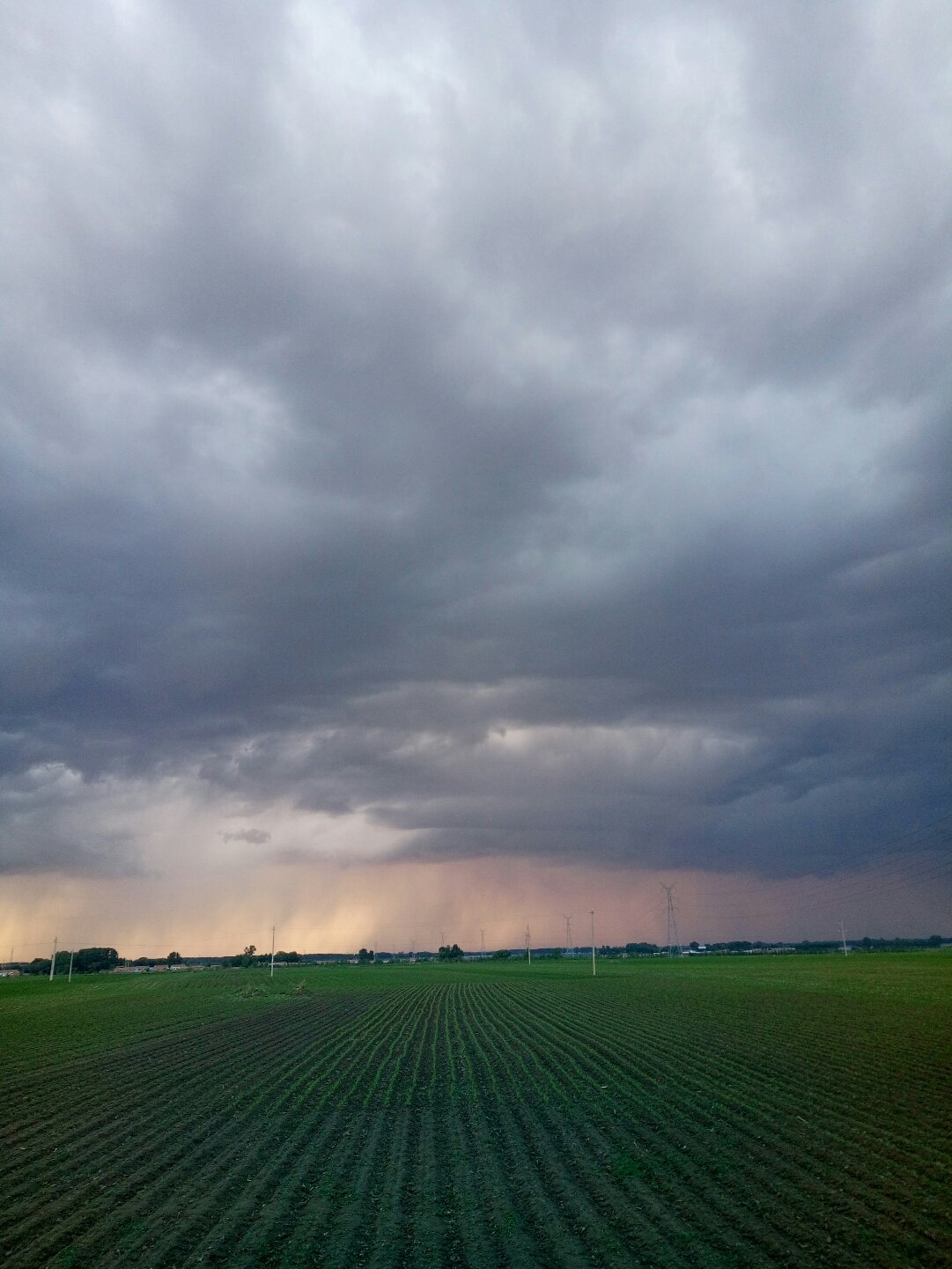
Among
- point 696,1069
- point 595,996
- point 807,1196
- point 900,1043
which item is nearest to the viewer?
point 807,1196

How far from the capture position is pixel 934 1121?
97.0 feet

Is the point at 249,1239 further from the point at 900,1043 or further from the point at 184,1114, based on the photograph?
the point at 900,1043

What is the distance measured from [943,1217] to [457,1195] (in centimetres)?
1114

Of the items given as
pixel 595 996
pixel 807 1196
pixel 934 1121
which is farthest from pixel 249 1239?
pixel 595 996

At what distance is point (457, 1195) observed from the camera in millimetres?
22672

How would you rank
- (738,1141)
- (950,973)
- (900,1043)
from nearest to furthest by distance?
(738,1141), (900,1043), (950,973)

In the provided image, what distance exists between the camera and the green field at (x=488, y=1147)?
1944 cm

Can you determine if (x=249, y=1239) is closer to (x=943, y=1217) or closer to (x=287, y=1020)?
(x=943, y=1217)

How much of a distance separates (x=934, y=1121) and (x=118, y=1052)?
43047 millimetres

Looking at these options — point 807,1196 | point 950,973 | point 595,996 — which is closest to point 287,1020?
point 595,996

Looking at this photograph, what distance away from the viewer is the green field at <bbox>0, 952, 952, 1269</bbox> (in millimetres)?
19438

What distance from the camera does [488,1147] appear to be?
27312mm

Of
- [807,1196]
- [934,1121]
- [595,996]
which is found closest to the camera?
[807,1196]

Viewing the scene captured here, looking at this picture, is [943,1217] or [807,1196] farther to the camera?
[807,1196]
